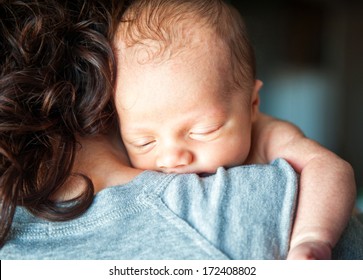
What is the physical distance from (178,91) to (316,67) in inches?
99.8

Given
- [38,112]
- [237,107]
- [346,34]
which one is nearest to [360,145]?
[346,34]

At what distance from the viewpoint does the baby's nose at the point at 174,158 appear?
752 millimetres

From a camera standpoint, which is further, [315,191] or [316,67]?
[316,67]

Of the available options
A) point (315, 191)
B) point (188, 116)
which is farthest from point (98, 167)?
point (315, 191)

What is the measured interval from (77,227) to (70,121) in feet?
0.71

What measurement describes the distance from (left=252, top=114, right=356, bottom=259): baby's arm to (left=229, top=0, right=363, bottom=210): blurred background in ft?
7.00

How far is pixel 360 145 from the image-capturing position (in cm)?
294

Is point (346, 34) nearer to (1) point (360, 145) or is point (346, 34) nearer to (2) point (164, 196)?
(1) point (360, 145)

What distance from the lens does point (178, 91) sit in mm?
755

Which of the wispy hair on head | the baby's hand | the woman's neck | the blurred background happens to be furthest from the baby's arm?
the blurred background

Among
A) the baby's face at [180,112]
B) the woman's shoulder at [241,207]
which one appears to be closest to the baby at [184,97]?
the baby's face at [180,112]

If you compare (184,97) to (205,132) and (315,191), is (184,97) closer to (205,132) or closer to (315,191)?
(205,132)

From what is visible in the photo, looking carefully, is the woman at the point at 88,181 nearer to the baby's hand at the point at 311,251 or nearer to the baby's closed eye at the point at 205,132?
the baby's hand at the point at 311,251

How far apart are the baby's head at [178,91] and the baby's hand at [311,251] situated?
0.24 m
